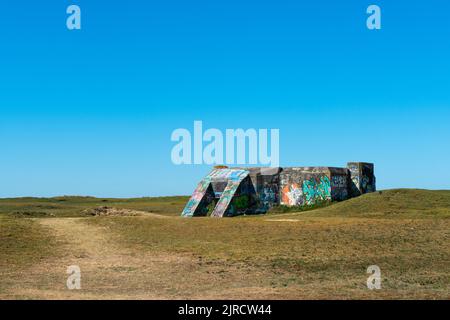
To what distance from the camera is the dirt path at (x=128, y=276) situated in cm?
1471

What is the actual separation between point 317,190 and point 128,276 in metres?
26.9

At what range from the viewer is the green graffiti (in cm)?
4244

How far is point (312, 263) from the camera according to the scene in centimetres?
2027

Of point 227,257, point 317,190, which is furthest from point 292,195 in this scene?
point 227,257

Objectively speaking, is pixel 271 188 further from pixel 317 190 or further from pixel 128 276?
pixel 128 276

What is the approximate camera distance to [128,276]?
17938 millimetres

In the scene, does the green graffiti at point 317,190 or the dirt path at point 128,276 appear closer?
the dirt path at point 128,276

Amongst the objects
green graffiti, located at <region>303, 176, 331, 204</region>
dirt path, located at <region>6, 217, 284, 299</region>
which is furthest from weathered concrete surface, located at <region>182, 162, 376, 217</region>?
dirt path, located at <region>6, 217, 284, 299</region>

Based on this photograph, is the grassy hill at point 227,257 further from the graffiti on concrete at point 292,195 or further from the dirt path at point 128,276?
the graffiti on concrete at point 292,195

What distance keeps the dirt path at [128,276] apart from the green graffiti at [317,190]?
833 inches

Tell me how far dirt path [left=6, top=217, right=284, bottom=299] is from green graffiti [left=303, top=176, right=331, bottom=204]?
69.4 ft

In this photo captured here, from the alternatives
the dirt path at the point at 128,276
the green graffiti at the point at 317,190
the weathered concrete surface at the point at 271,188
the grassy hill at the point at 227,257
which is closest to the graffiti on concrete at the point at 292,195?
the weathered concrete surface at the point at 271,188

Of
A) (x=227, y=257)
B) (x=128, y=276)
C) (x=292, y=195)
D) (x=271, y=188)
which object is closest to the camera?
(x=128, y=276)
